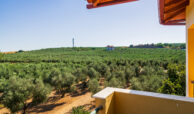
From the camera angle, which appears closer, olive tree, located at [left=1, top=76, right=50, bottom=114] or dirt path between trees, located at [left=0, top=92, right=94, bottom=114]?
olive tree, located at [left=1, top=76, right=50, bottom=114]

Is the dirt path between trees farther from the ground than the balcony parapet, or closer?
closer

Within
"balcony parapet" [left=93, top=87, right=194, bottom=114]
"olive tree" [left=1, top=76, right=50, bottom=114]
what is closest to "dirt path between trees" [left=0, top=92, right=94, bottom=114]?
"olive tree" [left=1, top=76, right=50, bottom=114]

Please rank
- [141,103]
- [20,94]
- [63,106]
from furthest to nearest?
[63,106], [20,94], [141,103]

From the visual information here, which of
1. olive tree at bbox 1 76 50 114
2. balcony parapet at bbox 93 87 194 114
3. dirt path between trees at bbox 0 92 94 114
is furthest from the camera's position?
dirt path between trees at bbox 0 92 94 114

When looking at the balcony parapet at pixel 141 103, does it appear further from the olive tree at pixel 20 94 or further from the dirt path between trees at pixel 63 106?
the olive tree at pixel 20 94

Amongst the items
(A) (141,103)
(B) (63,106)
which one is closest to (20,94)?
(B) (63,106)

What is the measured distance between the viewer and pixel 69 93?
13172 millimetres

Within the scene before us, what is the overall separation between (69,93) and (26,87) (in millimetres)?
4956

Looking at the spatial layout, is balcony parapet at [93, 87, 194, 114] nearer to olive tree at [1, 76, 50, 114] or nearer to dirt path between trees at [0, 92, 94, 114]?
dirt path between trees at [0, 92, 94, 114]

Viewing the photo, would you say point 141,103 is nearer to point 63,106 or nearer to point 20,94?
point 20,94

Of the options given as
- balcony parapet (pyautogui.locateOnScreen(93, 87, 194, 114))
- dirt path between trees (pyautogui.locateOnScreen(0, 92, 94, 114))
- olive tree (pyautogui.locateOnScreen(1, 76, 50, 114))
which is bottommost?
dirt path between trees (pyautogui.locateOnScreen(0, 92, 94, 114))

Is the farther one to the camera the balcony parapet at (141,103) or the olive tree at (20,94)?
the olive tree at (20,94)

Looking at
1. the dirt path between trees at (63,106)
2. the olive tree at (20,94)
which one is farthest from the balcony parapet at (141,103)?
the olive tree at (20,94)

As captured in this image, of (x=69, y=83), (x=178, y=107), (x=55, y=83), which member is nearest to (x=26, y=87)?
(x=55, y=83)
